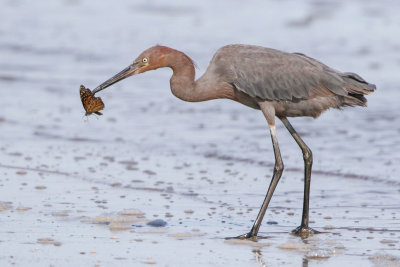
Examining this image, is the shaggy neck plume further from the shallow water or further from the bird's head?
the shallow water

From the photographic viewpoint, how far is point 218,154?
10.8 meters

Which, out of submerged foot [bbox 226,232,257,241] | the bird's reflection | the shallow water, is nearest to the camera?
the bird's reflection

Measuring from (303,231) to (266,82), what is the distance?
1.23m

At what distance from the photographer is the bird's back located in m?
7.99

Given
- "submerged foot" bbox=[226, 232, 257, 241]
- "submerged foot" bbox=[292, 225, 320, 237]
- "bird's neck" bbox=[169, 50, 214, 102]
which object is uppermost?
"bird's neck" bbox=[169, 50, 214, 102]

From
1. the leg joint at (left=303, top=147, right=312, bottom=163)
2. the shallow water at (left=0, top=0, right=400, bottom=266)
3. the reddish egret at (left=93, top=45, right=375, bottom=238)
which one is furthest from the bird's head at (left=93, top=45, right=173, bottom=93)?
the leg joint at (left=303, top=147, right=312, bottom=163)

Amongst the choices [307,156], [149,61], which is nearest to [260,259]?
[307,156]

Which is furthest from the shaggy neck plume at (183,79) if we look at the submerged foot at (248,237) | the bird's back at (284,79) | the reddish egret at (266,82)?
the submerged foot at (248,237)

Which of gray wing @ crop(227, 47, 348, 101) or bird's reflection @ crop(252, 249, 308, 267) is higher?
gray wing @ crop(227, 47, 348, 101)

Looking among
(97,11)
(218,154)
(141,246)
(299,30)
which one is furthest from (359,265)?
(97,11)

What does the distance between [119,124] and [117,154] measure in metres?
1.62

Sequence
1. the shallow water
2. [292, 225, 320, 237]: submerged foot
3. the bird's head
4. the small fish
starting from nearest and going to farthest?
the shallow water → [292, 225, 320, 237]: submerged foot → the bird's head → the small fish

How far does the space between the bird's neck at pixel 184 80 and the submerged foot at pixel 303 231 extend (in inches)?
49.6

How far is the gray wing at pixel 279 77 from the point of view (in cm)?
799
